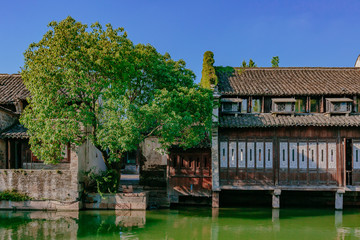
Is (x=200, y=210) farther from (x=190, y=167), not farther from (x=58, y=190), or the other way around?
(x=58, y=190)

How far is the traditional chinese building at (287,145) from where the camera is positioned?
14945 millimetres

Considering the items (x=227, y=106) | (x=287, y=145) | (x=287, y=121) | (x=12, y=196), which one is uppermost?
(x=227, y=106)

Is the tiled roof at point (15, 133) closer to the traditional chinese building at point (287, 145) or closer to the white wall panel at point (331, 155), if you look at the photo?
the traditional chinese building at point (287, 145)

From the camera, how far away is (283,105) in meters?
15.7

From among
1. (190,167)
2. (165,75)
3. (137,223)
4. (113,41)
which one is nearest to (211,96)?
(165,75)

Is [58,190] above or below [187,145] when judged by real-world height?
below

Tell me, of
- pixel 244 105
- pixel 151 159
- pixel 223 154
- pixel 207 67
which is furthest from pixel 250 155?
pixel 151 159

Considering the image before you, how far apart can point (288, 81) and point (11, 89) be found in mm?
15589

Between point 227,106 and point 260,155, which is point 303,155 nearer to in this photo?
point 260,155

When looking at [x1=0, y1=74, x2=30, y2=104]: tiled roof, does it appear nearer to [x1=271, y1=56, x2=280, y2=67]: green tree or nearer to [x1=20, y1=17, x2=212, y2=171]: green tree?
[x1=20, y1=17, x2=212, y2=171]: green tree

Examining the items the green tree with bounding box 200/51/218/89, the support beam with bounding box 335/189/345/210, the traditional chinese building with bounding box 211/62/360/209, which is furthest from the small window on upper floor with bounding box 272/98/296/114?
the support beam with bounding box 335/189/345/210

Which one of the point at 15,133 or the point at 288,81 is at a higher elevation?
the point at 288,81

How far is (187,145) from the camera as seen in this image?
13.9 m

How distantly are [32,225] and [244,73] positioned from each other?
13068 mm
